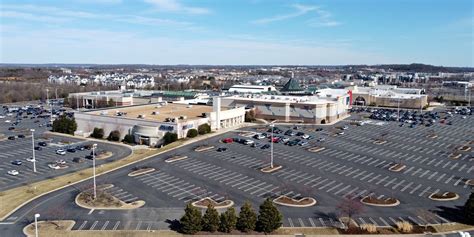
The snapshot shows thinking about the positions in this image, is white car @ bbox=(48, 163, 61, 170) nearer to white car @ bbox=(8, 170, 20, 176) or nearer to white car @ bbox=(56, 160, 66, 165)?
white car @ bbox=(56, 160, 66, 165)

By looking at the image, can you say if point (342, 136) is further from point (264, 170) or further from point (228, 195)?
point (228, 195)

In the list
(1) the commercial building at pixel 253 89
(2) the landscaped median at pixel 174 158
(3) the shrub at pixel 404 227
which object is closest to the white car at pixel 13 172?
(2) the landscaped median at pixel 174 158

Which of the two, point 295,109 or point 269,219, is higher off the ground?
point 295,109

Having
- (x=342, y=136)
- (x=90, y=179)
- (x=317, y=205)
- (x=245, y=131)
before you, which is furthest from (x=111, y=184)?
(x=342, y=136)

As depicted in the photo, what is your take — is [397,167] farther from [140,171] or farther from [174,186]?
[140,171]

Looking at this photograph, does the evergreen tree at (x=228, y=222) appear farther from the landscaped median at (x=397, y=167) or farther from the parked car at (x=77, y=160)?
the parked car at (x=77, y=160)

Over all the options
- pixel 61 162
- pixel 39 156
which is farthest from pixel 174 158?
pixel 39 156
